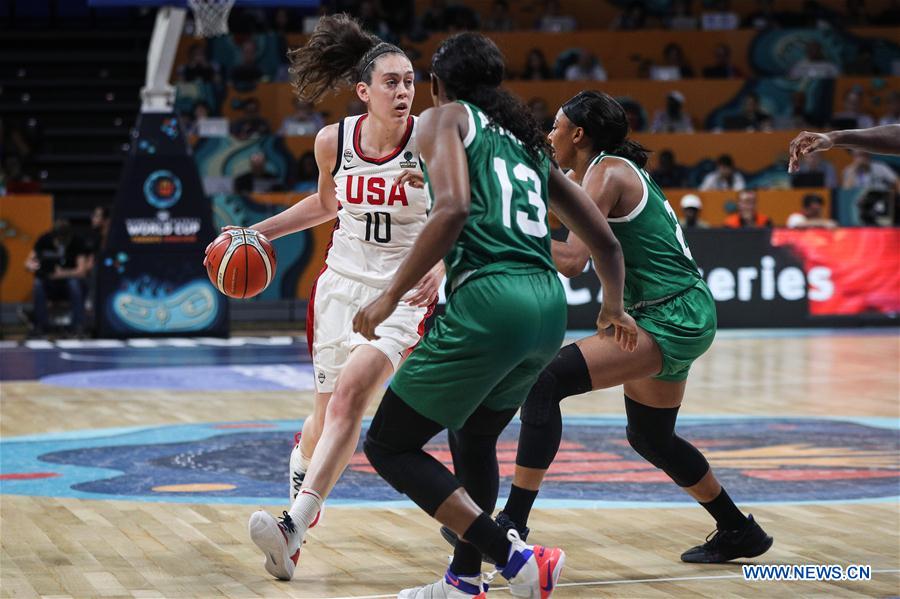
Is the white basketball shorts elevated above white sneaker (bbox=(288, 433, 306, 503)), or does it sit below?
above

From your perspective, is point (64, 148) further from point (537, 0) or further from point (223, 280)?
point (223, 280)

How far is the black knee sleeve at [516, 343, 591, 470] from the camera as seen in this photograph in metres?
5.07

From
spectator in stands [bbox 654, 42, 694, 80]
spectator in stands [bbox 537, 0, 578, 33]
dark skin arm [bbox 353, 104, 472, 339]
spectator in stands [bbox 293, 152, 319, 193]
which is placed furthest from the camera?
spectator in stands [bbox 537, 0, 578, 33]

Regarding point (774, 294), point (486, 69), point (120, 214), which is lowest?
point (774, 294)

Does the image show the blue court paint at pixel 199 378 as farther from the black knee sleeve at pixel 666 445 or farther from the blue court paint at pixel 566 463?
the black knee sleeve at pixel 666 445

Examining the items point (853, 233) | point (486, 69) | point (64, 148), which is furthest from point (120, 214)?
point (486, 69)

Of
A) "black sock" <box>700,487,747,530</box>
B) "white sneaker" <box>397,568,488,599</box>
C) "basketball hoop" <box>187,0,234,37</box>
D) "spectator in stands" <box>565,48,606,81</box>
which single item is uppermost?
"basketball hoop" <box>187,0,234,37</box>

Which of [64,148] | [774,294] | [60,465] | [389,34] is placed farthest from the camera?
[64,148]

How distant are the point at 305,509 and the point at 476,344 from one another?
1320mm

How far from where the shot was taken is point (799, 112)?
19.3 m

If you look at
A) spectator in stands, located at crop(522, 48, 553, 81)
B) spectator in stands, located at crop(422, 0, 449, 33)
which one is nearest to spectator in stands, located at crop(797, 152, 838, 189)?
spectator in stands, located at crop(522, 48, 553, 81)

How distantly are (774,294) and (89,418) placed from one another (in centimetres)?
911

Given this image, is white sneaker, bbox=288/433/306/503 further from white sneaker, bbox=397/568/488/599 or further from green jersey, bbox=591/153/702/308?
green jersey, bbox=591/153/702/308

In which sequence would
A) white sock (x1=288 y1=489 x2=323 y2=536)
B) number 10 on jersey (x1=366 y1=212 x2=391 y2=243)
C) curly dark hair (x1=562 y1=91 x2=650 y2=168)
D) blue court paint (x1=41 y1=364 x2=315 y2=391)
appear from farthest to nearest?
blue court paint (x1=41 y1=364 x2=315 y2=391), number 10 on jersey (x1=366 y1=212 x2=391 y2=243), curly dark hair (x1=562 y1=91 x2=650 y2=168), white sock (x1=288 y1=489 x2=323 y2=536)
